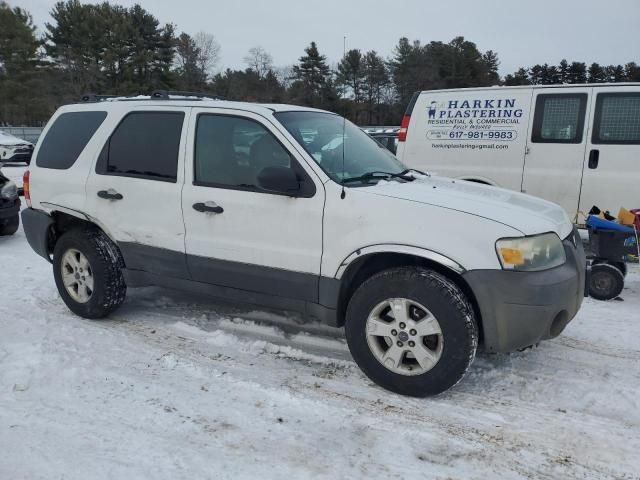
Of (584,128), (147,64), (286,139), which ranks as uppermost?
(147,64)

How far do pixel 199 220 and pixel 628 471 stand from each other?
3.06 m

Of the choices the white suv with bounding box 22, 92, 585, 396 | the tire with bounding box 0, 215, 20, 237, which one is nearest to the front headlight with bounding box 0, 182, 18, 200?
the tire with bounding box 0, 215, 20, 237

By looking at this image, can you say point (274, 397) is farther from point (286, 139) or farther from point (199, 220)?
point (286, 139)

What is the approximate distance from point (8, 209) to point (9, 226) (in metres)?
0.32

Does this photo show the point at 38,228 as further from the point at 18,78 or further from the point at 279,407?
the point at 18,78

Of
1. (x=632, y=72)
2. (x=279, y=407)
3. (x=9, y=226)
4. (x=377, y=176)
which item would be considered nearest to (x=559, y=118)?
(x=377, y=176)

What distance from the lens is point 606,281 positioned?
17.4ft

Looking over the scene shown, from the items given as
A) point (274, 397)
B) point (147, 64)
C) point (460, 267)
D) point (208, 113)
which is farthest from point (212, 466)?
point (147, 64)

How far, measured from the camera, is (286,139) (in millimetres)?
3705

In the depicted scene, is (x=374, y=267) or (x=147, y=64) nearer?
(x=374, y=267)

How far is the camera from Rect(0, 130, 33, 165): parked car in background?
56.6ft

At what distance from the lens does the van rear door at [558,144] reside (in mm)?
6684

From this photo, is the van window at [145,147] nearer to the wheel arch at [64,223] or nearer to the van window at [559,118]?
the wheel arch at [64,223]

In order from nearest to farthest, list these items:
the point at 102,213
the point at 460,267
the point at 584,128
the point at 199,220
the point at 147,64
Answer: the point at 460,267, the point at 199,220, the point at 102,213, the point at 584,128, the point at 147,64
